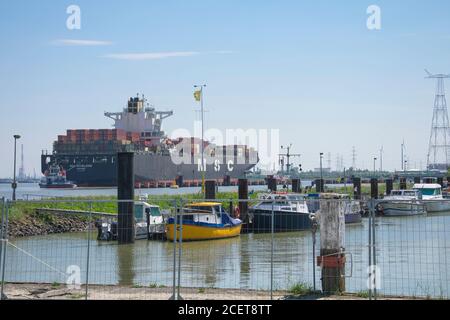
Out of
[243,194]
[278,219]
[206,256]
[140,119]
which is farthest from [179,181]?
[206,256]

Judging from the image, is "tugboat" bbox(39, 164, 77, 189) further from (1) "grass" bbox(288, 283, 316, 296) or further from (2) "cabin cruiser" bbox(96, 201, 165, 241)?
(1) "grass" bbox(288, 283, 316, 296)

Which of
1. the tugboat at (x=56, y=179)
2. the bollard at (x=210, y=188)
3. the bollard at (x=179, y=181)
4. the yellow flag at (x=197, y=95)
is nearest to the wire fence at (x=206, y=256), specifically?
the bollard at (x=210, y=188)

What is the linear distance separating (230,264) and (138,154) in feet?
301

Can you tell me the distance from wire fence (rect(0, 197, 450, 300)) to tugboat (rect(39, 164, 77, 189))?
74763 millimetres

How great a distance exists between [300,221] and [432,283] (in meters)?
19.7

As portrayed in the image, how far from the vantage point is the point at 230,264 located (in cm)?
2480

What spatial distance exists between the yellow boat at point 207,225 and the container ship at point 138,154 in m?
78.4

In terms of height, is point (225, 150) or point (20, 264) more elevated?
point (225, 150)

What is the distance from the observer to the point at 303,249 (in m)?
27.2

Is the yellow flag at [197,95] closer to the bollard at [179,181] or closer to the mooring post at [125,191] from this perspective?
the mooring post at [125,191]

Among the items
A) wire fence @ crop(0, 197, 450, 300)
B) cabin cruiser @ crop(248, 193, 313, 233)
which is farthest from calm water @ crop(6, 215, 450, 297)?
cabin cruiser @ crop(248, 193, 313, 233)

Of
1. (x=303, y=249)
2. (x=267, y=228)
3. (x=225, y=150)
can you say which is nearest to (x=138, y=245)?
(x=303, y=249)

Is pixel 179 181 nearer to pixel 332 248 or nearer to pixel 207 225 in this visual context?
pixel 207 225
